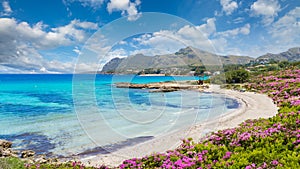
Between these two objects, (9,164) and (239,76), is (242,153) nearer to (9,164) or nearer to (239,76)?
(9,164)

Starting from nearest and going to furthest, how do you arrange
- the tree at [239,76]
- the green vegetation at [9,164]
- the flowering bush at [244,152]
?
the flowering bush at [244,152] < the green vegetation at [9,164] < the tree at [239,76]

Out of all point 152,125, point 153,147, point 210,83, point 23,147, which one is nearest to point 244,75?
point 210,83

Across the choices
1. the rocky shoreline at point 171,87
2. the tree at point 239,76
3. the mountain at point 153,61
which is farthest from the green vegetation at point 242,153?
the tree at point 239,76

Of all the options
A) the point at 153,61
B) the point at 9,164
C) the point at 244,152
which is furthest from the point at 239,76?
the point at 9,164

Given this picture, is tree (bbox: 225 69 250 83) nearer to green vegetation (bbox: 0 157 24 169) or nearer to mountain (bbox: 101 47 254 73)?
mountain (bbox: 101 47 254 73)

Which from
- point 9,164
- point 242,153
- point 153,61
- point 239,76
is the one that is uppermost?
point 239,76

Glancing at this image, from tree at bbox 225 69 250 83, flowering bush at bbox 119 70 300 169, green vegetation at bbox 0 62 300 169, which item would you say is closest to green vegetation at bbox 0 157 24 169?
green vegetation at bbox 0 62 300 169

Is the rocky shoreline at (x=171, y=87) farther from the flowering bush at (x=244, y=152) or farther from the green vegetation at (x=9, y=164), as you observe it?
the green vegetation at (x=9, y=164)

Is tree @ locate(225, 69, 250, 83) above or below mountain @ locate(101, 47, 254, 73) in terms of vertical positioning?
above

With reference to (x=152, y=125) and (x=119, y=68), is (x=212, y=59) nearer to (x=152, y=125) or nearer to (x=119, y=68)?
(x=119, y=68)

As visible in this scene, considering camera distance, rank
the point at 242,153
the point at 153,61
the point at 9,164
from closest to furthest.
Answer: the point at 9,164, the point at 242,153, the point at 153,61

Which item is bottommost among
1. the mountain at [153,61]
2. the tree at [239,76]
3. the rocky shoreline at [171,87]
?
the rocky shoreline at [171,87]

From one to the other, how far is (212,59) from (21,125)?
23191 mm

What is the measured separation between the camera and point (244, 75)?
212ft
